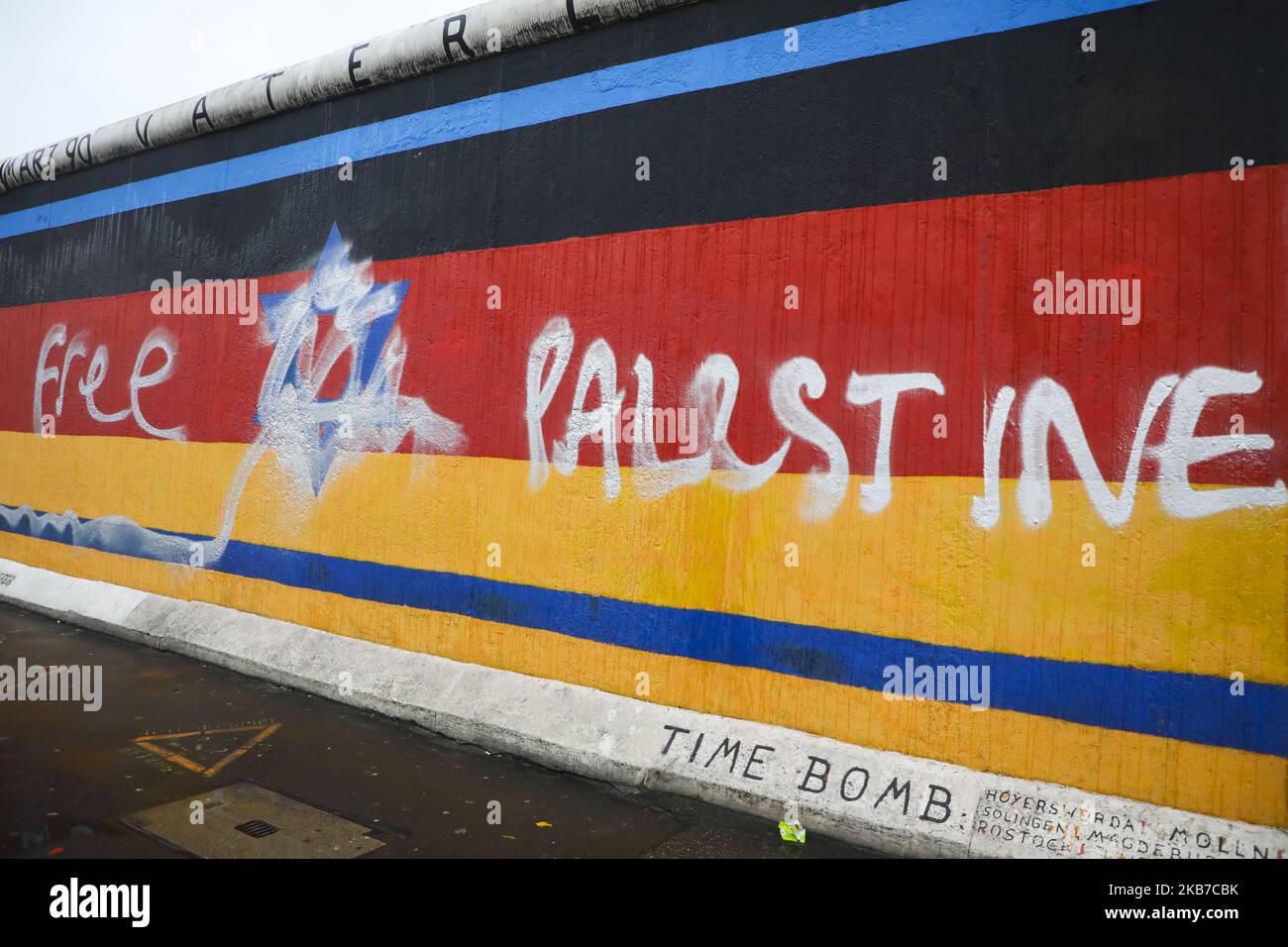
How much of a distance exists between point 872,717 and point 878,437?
5.42ft

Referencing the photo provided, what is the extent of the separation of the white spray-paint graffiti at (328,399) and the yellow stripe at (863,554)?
24 centimetres

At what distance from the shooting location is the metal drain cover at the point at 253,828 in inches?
175

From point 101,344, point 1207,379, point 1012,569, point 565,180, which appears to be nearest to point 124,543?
point 101,344

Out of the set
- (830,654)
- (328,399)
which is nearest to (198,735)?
(328,399)

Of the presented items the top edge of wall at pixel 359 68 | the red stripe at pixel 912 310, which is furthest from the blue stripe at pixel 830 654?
the top edge of wall at pixel 359 68

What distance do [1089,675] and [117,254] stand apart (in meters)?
11.1

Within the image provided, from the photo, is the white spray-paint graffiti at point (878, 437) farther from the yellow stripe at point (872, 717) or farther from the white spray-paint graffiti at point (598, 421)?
the yellow stripe at point (872, 717)

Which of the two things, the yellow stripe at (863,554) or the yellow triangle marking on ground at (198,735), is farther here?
the yellow triangle marking on ground at (198,735)

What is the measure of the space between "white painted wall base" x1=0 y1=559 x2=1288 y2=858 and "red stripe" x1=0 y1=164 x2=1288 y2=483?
1.69m

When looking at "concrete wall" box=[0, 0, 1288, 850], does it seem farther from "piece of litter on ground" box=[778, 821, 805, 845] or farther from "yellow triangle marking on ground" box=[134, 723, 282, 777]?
"yellow triangle marking on ground" box=[134, 723, 282, 777]

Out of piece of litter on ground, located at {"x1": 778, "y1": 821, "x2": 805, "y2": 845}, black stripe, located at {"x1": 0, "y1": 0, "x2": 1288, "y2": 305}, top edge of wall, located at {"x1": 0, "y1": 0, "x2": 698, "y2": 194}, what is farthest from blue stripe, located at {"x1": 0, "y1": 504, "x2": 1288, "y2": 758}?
top edge of wall, located at {"x1": 0, "y1": 0, "x2": 698, "y2": 194}

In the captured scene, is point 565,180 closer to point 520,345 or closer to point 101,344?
point 520,345

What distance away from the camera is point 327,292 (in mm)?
8117
